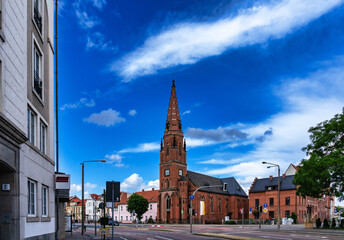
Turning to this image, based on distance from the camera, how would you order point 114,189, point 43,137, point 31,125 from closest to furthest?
point 31,125 → point 43,137 → point 114,189

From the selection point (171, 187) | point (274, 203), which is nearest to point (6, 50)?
point (171, 187)

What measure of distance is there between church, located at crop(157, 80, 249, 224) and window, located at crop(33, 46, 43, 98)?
7597 cm

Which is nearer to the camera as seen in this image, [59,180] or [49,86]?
[59,180]

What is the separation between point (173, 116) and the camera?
9594 centimetres

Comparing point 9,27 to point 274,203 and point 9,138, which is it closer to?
point 9,138

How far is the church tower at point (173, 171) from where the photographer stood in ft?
294

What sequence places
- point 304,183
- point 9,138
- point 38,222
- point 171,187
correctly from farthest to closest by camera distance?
point 171,187 < point 304,183 < point 38,222 < point 9,138

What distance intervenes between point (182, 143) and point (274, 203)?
93.3 feet

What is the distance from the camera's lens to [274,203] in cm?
9238

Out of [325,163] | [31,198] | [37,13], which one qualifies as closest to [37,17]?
[37,13]

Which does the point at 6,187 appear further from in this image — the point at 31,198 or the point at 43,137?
the point at 43,137

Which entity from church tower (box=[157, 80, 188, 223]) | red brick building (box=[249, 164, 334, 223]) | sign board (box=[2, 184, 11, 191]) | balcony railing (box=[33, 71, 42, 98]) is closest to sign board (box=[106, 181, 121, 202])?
balcony railing (box=[33, 71, 42, 98])

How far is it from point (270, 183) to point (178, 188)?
82.6 feet

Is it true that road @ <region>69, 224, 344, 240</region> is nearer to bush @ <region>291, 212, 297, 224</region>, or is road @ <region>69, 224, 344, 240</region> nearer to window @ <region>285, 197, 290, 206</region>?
bush @ <region>291, 212, 297, 224</region>
